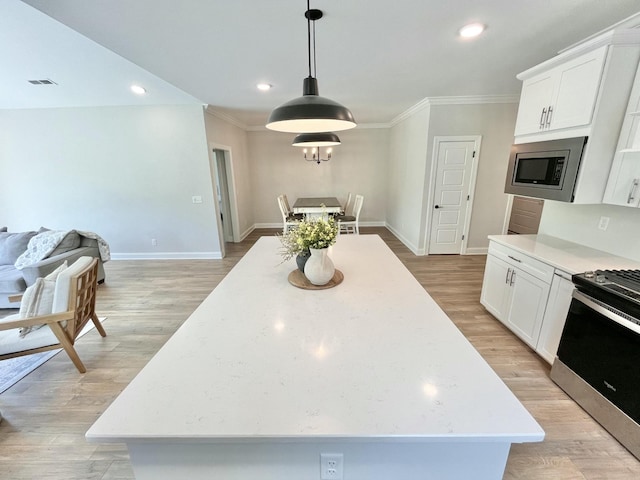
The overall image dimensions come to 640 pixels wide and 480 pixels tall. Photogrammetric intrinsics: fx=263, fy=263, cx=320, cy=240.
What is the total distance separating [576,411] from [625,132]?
200 centimetres

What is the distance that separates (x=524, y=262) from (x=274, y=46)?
2938 mm

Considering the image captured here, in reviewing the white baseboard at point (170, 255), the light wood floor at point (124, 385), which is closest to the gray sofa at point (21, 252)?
the light wood floor at point (124, 385)

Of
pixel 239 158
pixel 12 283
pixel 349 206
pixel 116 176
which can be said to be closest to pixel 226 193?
pixel 239 158

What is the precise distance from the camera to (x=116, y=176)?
4547 mm

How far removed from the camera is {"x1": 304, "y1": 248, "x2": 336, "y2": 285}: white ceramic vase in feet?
5.47

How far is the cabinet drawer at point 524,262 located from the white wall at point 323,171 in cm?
435

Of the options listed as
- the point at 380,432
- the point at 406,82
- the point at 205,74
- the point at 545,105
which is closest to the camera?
the point at 380,432

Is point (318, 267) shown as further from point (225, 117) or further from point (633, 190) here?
point (225, 117)

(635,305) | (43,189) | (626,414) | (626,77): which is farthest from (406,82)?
(43,189)

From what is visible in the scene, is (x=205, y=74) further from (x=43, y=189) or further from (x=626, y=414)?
(x=626, y=414)

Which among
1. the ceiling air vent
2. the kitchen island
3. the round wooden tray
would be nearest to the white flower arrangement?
the round wooden tray

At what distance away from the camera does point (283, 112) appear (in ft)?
3.85

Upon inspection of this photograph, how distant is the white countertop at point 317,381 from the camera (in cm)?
80

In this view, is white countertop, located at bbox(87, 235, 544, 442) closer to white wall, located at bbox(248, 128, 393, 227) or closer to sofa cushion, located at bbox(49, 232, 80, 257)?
sofa cushion, located at bbox(49, 232, 80, 257)
